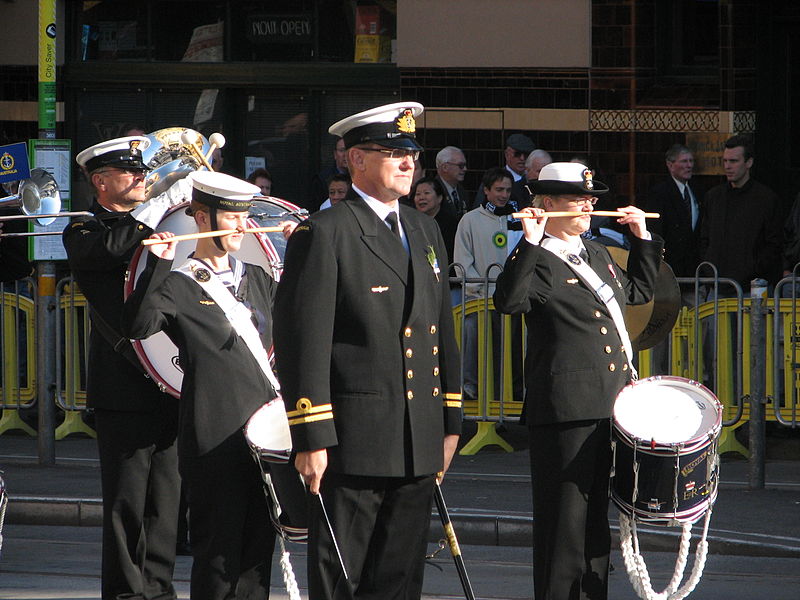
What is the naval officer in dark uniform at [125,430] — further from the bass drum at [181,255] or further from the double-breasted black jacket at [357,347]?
the double-breasted black jacket at [357,347]

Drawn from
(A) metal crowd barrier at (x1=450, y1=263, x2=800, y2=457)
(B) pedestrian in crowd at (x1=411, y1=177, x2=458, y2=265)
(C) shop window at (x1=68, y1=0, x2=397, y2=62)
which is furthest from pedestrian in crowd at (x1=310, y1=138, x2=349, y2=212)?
(A) metal crowd barrier at (x1=450, y1=263, x2=800, y2=457)

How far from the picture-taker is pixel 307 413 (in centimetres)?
513

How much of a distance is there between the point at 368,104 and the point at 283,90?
0.85 meters

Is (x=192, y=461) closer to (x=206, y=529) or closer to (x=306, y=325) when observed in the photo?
(x=206, y=529)

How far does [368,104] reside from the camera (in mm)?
14891

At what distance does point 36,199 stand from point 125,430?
5.96ft

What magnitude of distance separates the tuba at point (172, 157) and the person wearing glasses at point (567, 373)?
166cm

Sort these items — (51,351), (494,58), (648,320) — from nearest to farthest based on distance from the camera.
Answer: (648,320) → (51,351) → (494,58)

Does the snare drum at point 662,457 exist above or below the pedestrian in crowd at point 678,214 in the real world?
below

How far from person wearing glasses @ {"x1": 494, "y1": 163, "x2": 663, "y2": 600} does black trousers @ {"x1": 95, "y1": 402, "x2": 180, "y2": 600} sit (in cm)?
155

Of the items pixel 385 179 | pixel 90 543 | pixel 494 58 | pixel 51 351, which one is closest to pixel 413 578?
pixel 385 179

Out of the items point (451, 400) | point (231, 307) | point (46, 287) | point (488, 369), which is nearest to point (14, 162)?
point (46, 287)

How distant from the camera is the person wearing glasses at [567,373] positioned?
615 centimetres

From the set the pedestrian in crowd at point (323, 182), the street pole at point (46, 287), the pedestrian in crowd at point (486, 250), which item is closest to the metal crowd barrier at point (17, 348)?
the street pole at point (46, 287)
